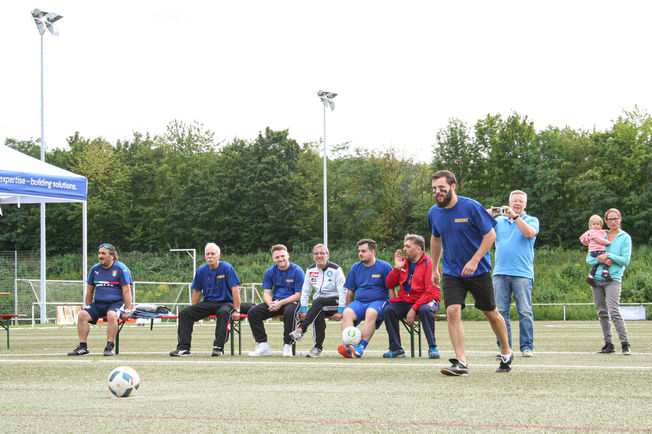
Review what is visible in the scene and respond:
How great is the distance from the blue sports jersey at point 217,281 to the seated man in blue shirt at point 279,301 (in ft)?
1.38

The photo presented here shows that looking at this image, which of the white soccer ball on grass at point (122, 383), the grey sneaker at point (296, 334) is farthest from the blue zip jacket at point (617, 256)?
the white soccer ball on grass at point (122, 383)

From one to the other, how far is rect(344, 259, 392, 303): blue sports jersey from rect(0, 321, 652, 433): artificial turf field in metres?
0.90

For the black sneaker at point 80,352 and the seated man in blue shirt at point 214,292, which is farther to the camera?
the seated man in blue shirt at point 214,292

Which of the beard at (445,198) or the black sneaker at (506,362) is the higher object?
the beard at (445,198)

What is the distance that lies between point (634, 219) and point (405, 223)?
17.0 metres

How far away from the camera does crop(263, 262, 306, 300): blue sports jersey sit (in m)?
10.3

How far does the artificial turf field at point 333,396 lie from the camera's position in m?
4.32

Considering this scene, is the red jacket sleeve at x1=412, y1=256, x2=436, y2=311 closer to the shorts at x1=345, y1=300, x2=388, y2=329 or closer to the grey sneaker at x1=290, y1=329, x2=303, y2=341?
the shorts at x1=345, y1=300, x2=388, y2=329

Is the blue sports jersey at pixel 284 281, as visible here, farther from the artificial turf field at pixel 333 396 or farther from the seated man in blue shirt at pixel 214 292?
the artificial turf field at pixel 333 396

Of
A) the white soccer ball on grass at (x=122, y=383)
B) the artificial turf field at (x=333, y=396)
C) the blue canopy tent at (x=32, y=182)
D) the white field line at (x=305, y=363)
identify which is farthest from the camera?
the blue canopy tent at (x=32, y=182)

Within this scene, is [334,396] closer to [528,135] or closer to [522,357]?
[522,357]

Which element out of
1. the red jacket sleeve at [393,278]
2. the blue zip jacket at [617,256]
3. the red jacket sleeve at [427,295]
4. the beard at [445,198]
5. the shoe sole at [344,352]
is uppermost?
the beard at [445,198]

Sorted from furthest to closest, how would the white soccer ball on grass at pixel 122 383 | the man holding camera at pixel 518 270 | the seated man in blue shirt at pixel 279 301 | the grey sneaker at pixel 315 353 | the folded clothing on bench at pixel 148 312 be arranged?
the folded clothing on bench at pixel 148 312 < the seated man in blue shirt at pixel 279 301 < the grey sneaker at pixel 315 353 < the man holding camera at pixel 518 270 < the white soccer ball on grass at pixel 122 383

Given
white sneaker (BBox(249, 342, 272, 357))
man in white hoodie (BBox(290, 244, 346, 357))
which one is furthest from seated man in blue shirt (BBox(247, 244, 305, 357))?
man in white hoodie (BBox(290, 244, 346, 357))
